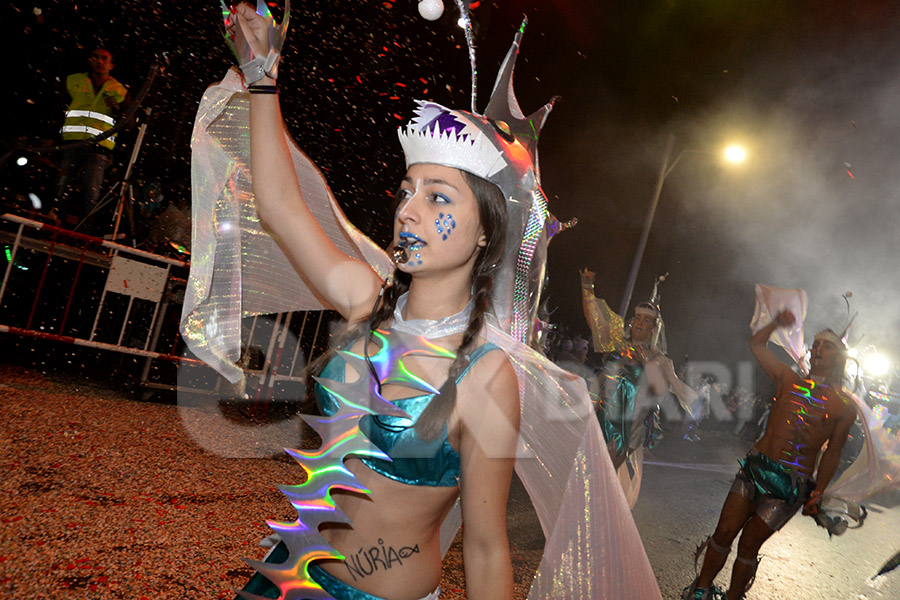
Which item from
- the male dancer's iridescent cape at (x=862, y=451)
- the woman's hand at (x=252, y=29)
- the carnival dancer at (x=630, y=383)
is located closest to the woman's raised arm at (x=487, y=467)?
the woman's hand at (x=252, y=29)

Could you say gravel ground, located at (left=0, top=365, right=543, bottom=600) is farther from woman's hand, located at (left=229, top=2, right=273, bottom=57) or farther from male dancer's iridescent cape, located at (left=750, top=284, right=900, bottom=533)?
male dancer's iridescent cape, located at (left=750, top=284, right=900, bottom=533)

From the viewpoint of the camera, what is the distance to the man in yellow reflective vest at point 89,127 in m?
6.26

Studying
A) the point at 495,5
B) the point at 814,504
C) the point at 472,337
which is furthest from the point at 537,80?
the point at 472,337

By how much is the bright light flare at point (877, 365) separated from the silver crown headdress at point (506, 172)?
2956 cm

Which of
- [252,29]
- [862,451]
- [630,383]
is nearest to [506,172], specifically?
[252,29]

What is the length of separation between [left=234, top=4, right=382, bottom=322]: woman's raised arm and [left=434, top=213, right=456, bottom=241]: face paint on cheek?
15.1 inches

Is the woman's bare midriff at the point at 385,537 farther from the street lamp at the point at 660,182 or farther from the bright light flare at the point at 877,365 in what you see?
the bright light flare at the point at 877,365

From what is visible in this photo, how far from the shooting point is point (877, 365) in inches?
1013

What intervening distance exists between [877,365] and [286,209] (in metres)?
31.3


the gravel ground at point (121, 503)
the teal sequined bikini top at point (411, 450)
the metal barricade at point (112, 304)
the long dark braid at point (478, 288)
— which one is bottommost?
the gravel ground at point (121, 503)

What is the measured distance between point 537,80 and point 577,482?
1168 cm

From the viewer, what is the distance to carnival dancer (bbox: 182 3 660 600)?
59.3 inches

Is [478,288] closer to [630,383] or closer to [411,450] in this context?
[411,450]

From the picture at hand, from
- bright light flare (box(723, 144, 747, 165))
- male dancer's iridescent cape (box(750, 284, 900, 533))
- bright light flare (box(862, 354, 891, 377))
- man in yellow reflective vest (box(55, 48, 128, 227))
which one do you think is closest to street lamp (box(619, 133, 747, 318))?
bright light flare (box(723, 144, 747, 165))
